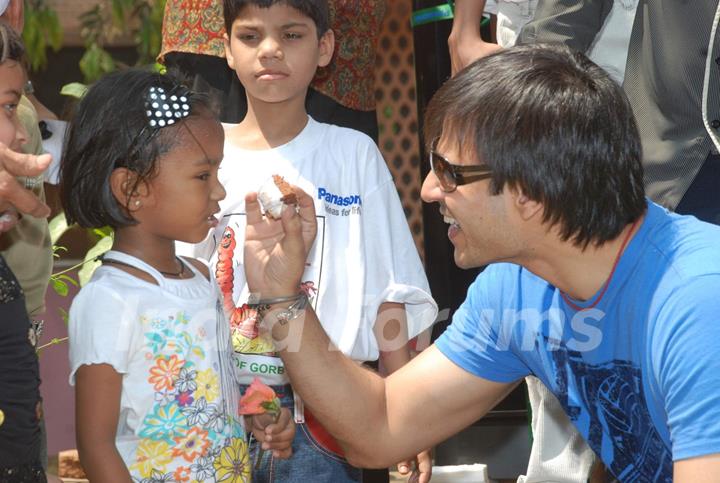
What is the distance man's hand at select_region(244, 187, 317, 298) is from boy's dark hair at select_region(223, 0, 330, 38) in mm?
828

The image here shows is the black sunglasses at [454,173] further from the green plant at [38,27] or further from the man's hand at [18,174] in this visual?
the green plant at [38,27]

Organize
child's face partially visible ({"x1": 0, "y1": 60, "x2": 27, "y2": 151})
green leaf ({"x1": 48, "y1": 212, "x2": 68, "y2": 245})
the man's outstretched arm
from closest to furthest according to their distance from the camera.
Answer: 1. child's face partially visible ({"x1": 0, "y1": 60, "x2": 27, "y2": 151})
2. the man's outstretched arm
3. green leaf ({"x1": 48, "y1": 212, "x2": 68, "y2": 245})

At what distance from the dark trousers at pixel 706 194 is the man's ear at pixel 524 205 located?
791mm

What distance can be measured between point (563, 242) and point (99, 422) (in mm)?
951

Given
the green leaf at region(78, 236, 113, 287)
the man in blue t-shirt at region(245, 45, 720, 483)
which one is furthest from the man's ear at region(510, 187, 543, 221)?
the green leaf at region(78, 236, 113, 287)

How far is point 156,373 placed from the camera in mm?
2277

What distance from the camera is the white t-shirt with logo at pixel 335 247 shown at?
272 cm

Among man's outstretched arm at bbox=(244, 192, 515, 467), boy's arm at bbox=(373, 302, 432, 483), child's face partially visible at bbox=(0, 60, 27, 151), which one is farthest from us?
boy's arm at bbox=(373, 302, 432, 483)

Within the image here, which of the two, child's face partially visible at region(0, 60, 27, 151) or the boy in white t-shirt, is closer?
child's face partially visible at region(0, 60, 27, 151)

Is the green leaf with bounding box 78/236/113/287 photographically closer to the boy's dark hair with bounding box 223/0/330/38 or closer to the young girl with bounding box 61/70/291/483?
the boy's dark hair with bounding box 223/0/330/38

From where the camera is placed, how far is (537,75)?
2.28 m

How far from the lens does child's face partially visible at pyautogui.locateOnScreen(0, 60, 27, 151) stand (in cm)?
213

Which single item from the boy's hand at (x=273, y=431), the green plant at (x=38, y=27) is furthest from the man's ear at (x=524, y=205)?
the green plant at (x=38, y=27)

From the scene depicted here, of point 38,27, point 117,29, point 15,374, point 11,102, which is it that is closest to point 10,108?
point 11,102
